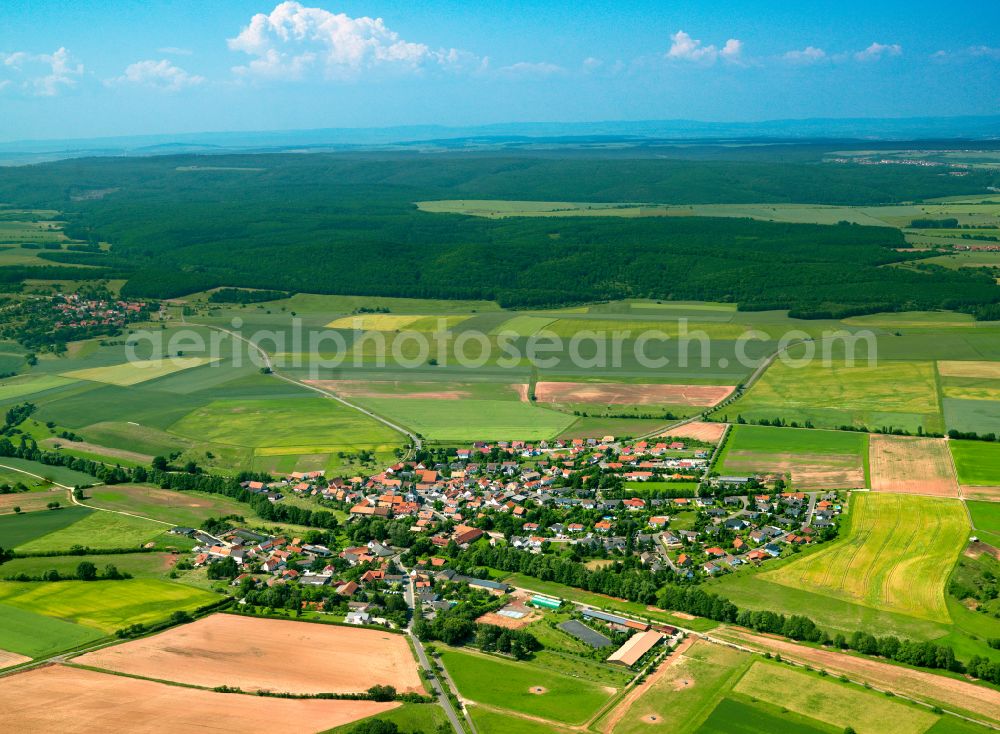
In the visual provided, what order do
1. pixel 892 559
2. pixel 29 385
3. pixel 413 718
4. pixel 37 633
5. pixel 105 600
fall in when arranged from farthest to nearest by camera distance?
pixel 29 385
pixel 892 559
pixel 105 600
pixel 37 633
pixel 413 718

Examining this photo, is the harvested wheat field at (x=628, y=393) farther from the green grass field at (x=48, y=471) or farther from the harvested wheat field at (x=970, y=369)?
the green grass field at (x=48, y=471)

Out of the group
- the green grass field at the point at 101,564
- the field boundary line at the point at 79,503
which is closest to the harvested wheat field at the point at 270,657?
the green grass field at the point at 101,564

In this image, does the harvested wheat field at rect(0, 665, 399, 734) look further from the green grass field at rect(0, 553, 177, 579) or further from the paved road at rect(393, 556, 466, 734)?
the green grass field at rect(0, 553, 177, 579)

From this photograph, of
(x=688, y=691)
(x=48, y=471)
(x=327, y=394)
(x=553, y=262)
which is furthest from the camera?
(x=553, y=262)

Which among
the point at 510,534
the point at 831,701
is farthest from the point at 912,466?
the point at 831,701

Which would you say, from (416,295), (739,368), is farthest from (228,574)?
(416,295)

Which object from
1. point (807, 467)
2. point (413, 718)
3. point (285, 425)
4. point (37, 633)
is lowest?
point (413, 718)

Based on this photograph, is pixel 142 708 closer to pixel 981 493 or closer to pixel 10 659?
pixel 10 659
